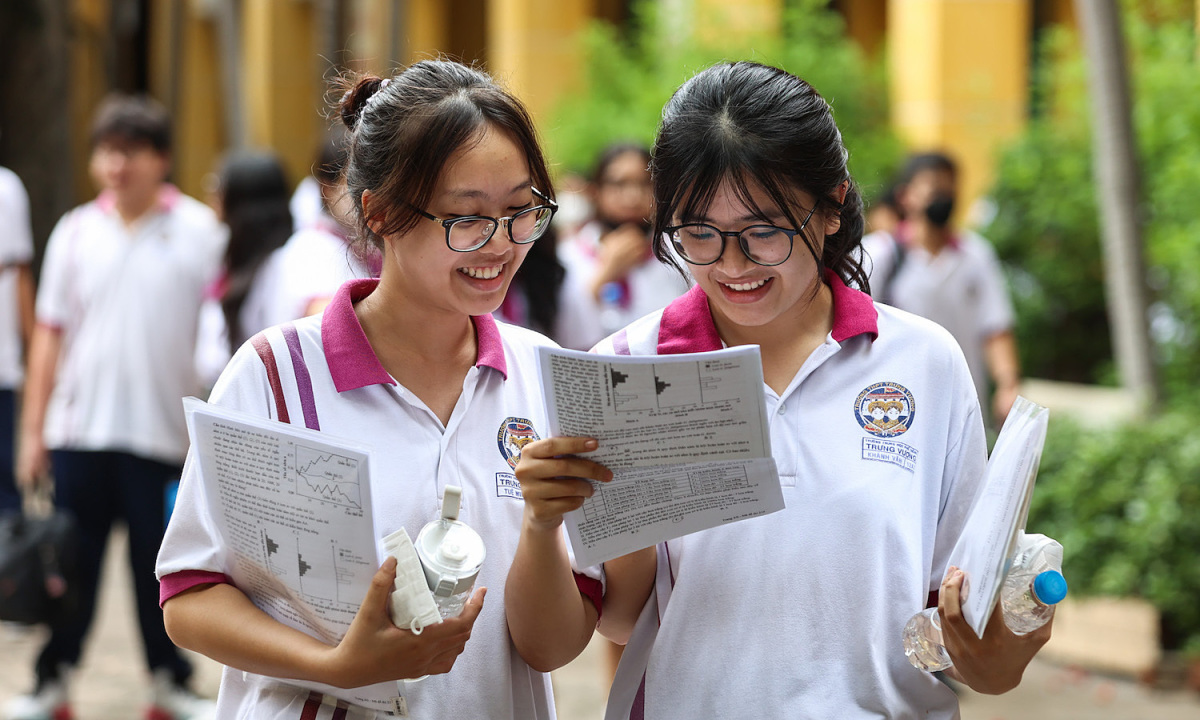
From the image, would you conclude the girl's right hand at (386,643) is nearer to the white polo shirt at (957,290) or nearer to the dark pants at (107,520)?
the dark pants at (107,520)

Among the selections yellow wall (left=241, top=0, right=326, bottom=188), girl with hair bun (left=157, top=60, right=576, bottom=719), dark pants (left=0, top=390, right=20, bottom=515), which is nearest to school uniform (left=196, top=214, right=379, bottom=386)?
dark pants (left=0, top=390, right=20, bottom=515)

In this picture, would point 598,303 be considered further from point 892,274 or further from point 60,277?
point 60,277

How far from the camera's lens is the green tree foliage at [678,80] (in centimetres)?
1169

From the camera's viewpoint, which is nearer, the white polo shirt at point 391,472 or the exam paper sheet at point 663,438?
the exam paper sheet at point 663,438

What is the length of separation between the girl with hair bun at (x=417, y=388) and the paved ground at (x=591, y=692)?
3.34 metres

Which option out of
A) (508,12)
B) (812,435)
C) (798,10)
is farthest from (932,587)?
(508,12)

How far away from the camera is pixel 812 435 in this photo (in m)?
2.19

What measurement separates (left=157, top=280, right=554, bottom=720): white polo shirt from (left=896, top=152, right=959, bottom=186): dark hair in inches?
168

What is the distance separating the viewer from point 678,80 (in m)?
11.3

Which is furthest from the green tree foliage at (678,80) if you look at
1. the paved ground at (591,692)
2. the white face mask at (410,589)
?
the white face mask at (410,589)

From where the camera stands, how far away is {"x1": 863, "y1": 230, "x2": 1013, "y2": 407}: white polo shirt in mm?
6066

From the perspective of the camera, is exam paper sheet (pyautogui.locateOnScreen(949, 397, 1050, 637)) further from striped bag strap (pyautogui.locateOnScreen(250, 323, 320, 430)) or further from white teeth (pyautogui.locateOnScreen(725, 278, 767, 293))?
striped bag strap (pyautogui.locateOnScreen(250, 323, 320, 430))

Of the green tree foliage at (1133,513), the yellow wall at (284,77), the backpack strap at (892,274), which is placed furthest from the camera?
the yellow wall at (284,77)

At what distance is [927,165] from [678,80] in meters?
5.39
